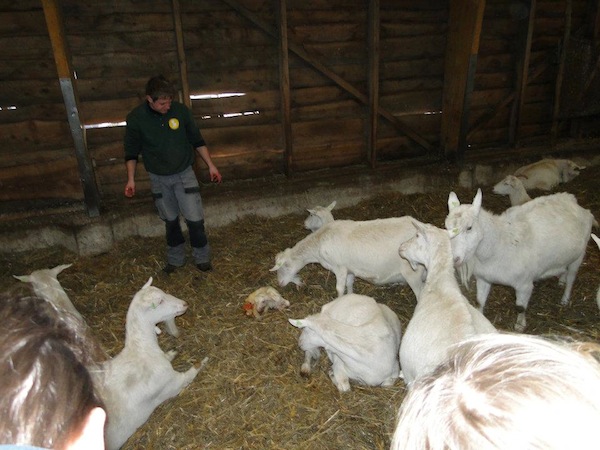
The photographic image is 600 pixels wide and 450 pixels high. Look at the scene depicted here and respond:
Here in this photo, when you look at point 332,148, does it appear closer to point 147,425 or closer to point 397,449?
point 147,425

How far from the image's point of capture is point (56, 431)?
38.7 inches

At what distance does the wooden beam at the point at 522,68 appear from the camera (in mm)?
9062

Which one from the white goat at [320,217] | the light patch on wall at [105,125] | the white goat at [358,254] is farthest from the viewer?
the light patch on wall at [105,125]

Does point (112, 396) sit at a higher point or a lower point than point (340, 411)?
higher

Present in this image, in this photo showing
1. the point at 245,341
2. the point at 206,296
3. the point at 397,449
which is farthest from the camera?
the point at 206,296

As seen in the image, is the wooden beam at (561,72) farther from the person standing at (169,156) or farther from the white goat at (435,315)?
the person standing at (169,156)

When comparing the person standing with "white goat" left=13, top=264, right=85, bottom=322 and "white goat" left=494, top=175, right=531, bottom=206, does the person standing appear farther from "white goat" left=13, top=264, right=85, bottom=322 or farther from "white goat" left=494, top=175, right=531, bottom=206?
"white goat" left=494, top=175, right=531, bottom=206

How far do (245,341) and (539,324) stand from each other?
3334mm

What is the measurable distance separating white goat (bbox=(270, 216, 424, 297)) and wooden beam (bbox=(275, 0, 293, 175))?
2.73 m

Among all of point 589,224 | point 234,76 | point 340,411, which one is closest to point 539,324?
point 589,224

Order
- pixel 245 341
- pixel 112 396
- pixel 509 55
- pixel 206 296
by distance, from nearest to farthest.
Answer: pixel 112 396 < pixel 245 341 < pixel 206 296 < pixel 509 55

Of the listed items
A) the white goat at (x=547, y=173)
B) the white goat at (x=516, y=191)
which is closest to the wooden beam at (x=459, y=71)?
the white goat at (x=547, y=173)

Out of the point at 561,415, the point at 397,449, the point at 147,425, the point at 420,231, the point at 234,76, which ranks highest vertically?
the point at 234,76

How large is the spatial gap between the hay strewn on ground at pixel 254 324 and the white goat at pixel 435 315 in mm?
651
